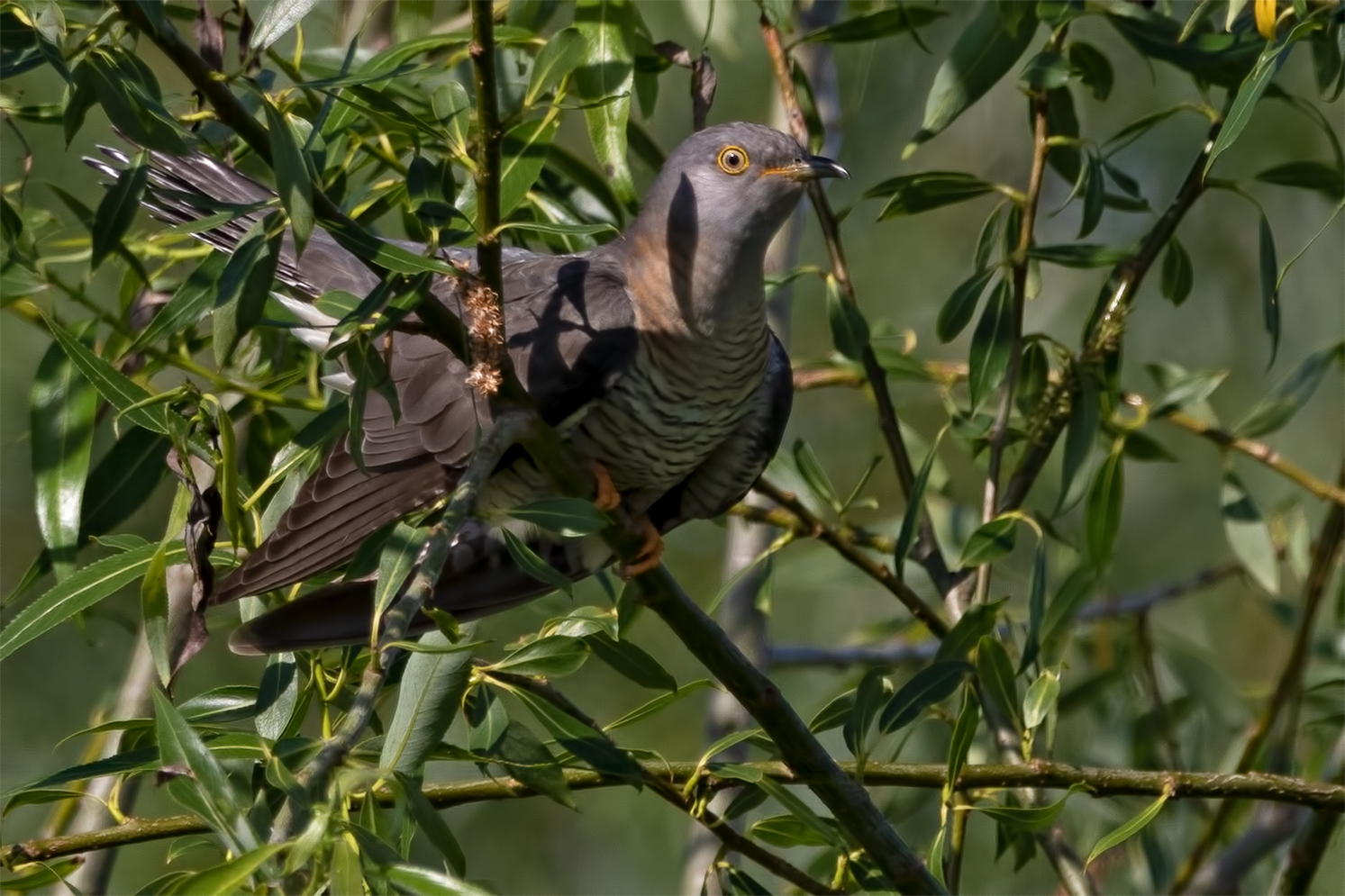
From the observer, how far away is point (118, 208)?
1.30 meters

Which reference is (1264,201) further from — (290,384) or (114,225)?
(114,225)

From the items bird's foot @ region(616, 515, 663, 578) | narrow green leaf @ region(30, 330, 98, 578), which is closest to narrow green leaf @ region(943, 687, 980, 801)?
bird's foot @ region(616, 515, 663, 578)

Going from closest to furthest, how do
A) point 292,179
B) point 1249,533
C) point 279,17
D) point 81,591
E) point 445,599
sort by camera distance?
point 292,179, point 279,17, point 81,591, point 445,599, point 1249,533

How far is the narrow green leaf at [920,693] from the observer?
1.86 m

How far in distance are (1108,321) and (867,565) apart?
53cm

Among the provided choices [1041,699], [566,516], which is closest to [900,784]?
[1041,699]

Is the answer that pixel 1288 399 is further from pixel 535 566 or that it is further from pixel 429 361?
pixel 535 566

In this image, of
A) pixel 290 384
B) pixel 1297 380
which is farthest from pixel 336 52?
pixel 1297 380

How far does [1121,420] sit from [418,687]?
58.8 inches

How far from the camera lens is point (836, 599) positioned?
5215 mm

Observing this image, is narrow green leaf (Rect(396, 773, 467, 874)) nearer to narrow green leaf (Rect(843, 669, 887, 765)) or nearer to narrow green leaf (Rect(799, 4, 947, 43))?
narrow green leaf (Rect(843, 669, 887, 765))

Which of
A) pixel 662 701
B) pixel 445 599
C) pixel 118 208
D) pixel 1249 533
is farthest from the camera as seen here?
pixel 1249 533

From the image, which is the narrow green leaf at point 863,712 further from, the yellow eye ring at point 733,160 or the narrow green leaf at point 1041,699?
the yellow eye ring at point 733,160

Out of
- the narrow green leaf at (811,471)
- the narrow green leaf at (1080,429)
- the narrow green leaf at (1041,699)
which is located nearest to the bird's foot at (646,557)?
the narrow green leaf at (811,471)
